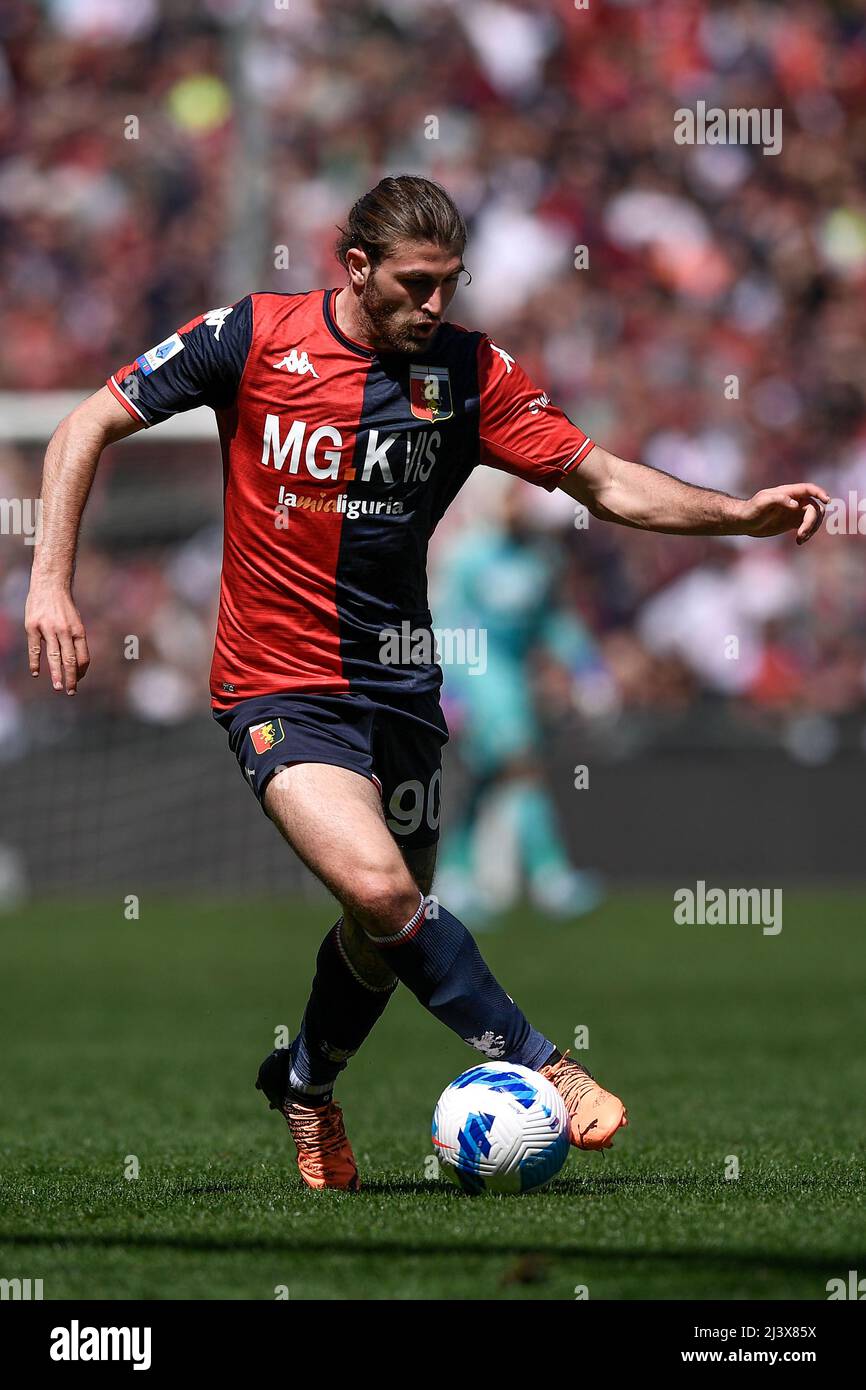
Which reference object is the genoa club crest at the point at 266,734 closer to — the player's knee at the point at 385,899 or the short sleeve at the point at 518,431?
the player's knee at the point at 385,899

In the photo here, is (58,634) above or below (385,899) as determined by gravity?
above

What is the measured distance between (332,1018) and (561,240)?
1207 centimetres

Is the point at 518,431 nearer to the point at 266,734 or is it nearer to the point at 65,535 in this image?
the point at 266,734

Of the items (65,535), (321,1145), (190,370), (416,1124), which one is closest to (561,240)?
(416,1124)

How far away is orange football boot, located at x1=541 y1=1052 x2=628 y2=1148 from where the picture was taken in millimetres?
4711

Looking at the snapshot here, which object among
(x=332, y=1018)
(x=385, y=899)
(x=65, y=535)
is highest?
(x=65, y=535)

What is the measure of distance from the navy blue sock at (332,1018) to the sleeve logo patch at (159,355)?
1.48 metres

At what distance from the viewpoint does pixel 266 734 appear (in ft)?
16.2

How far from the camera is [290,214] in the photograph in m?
16.7

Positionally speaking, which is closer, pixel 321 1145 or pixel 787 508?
pixel 787 508

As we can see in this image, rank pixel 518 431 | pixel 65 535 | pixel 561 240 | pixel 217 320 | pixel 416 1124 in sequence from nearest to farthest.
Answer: pixel 65 535, pixel 217 320, pixel 518 431, pixel 416 1124, pixel 561 240
